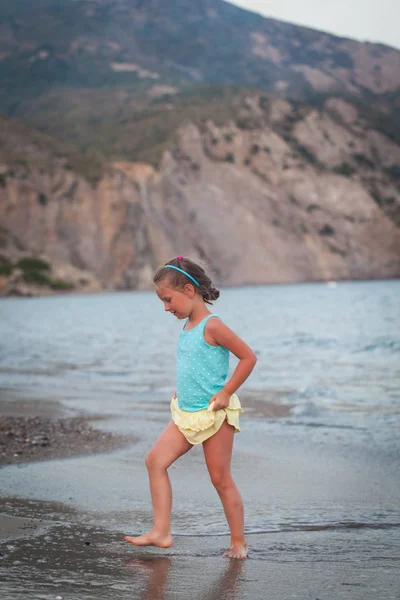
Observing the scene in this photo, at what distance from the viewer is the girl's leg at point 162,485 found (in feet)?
12.2

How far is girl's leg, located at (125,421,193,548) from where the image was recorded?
3725 mm

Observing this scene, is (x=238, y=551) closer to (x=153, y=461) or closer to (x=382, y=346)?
(x=153, y=461)

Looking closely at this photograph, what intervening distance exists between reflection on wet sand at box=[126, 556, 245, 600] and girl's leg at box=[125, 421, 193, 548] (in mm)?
155

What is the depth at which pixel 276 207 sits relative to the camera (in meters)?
91.1

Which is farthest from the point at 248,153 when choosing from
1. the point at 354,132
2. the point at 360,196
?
the point at 354,132

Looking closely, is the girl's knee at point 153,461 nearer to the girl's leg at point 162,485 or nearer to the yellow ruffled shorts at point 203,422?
the girl's leg at point 162,485

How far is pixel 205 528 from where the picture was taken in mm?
4160

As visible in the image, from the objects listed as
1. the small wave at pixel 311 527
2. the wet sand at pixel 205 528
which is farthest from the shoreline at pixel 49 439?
the small wave at pixel 311 527

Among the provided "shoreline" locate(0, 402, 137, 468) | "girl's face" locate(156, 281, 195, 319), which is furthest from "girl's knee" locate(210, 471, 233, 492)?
"shoreline" locate(0, 402, 137, 468)

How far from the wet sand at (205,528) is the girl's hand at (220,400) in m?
0.66

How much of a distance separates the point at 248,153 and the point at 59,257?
26878 mm

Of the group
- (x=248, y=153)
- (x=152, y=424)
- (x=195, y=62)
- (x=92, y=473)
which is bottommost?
(x=195, y=62)

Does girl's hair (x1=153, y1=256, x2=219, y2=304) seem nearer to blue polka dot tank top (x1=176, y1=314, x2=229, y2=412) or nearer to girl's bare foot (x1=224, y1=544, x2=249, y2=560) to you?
blue polka dot tank top (x1=176, y1=314, x2=229, y2=412)

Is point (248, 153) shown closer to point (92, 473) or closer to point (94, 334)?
point (94, 334)
